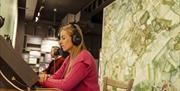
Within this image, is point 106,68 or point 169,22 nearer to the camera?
point 169,22

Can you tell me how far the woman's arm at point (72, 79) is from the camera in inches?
61.3

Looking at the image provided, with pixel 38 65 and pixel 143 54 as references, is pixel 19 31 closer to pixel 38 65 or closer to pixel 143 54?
pixel 38 65

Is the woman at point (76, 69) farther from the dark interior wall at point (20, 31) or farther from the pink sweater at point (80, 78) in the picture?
the dark interior wall at point (20, 31)

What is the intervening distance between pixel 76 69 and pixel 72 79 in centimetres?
7

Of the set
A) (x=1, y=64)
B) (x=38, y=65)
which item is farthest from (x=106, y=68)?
(x=1, y=64)

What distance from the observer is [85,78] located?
1682mm

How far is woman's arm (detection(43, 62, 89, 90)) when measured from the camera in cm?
156

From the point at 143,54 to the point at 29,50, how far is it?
506 cm

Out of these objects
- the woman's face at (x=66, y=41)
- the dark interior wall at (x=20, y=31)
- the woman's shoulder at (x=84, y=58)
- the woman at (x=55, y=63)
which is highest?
the dark interior wall at (x=20, y=31)

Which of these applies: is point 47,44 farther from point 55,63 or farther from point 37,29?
point 55,63

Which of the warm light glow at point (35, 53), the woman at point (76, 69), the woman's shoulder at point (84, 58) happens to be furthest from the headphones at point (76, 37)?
the warm light glow at point (35, 53)

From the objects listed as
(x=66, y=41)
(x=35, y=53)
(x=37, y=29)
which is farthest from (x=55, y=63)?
(x=37, y=29)

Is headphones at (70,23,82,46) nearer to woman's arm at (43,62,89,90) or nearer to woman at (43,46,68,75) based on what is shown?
woman's arm at (43,62,89,90)

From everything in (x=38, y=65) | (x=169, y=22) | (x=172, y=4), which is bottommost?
(x=38, y=65)
